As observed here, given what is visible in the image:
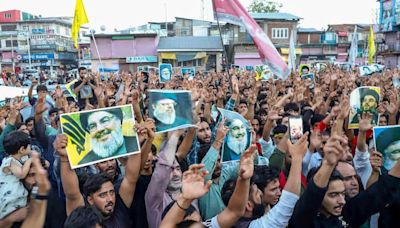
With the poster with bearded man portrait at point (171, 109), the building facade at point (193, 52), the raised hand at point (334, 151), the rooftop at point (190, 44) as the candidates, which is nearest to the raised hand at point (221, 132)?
the poster with bearded man portrait at point (171, 109)

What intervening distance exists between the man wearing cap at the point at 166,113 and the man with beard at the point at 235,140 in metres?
0.42

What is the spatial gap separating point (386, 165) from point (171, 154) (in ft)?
5.51

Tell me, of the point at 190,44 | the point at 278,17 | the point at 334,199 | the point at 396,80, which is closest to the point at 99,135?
the point at 334,199

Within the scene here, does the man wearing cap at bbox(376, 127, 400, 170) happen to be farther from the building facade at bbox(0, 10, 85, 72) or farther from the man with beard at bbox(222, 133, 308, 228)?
the building facade at bbox(0, 10, 85, 72)

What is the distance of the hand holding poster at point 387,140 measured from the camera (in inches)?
138

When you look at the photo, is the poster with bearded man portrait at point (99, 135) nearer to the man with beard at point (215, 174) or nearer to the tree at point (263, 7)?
the man with beard at point (215, 174)

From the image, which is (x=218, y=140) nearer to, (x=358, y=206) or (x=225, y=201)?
(x=225, y=201)

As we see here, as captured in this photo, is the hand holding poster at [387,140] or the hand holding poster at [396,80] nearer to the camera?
the hand holding poster at [387,140]

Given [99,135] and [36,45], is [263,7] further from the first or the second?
[99,135]

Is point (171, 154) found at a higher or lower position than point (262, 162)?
higher

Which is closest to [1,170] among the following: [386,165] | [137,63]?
[386,165]

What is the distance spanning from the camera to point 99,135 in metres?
3.50

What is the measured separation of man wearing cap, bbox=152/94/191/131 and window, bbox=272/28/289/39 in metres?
37.8

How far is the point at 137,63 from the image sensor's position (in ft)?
128
